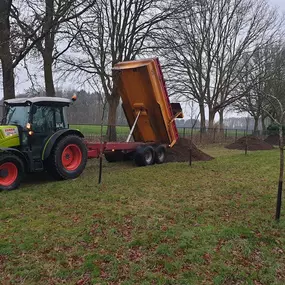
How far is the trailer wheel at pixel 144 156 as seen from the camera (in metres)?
11.0

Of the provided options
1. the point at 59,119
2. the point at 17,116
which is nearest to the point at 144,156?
the point at 59,119

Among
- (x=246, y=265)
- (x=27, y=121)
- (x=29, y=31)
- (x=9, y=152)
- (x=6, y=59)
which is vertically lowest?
(x=246, y=265)

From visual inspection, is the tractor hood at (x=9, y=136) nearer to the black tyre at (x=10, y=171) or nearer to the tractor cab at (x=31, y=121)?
the tractor cab at (x=31, y=121)

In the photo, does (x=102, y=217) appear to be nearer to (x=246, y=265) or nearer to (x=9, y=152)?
(x=246, y=265)

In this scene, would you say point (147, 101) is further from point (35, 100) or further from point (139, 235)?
point (139, 235)

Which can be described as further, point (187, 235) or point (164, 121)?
point (164, 121)

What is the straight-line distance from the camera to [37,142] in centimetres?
763

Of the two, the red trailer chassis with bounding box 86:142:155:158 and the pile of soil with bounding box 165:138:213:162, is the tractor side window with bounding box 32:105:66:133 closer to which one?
the red trailer chassis with bounding box 86:142:155:158

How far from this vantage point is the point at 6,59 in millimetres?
10461

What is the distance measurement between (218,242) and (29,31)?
9629mm

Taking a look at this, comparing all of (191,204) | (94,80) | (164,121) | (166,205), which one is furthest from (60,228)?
(94,80)

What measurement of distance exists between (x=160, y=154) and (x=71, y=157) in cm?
441

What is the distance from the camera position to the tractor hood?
7.05 metres

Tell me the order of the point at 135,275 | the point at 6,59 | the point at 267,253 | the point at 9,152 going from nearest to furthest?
1. the point at 135,275
2. the point at 267,253
3. the point at 9,152
4. the point at 6,59
